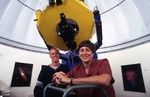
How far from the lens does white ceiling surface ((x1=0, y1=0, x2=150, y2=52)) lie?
125 inches

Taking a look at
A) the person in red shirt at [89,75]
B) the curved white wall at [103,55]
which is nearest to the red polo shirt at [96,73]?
the person in red shirt at [89,75]

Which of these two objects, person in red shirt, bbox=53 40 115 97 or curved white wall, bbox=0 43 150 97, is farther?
curved white wall, bbox=0 43 150 97

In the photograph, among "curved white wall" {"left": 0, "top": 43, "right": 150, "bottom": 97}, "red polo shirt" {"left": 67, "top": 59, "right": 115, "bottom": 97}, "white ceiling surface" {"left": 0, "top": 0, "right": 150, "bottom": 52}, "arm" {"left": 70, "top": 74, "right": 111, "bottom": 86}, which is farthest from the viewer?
"white ceiling surface" {"left": 0, "top": 0, "right": 150, "bottom": 52}

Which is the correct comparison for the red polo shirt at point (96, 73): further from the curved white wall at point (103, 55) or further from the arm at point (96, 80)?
the curved white wall at point (103, 55)

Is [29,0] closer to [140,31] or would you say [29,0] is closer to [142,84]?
[140,31]

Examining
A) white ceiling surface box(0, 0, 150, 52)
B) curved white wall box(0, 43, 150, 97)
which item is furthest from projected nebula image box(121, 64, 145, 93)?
white ceiling surface box(0, 0, 150, 52)

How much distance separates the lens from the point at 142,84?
114 inches

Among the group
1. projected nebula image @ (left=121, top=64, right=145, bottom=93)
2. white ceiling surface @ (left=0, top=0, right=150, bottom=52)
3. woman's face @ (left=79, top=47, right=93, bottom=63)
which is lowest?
projected nebula image @ (left=121, top=64, right=145, bottom=93)

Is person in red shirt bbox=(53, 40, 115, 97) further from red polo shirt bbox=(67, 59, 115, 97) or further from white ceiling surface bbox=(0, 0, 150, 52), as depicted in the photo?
white ceiling surface bbox=(0, 0, 150, 52)

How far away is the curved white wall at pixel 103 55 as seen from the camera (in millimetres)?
2852

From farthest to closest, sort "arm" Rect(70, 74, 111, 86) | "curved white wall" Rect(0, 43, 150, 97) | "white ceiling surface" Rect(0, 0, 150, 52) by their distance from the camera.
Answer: "white ceiling surface" Rect(0, 0, 150, 52)
"curved white wall" Rect(0, 43, 150, 97)
"arm" Rect(70, 74, 111, 86)

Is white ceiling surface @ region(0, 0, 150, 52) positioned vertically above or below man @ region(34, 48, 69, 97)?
above

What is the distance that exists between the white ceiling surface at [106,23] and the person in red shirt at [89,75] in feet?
6.78

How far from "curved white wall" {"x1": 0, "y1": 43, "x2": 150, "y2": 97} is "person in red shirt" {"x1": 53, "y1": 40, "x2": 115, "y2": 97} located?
1904mm
